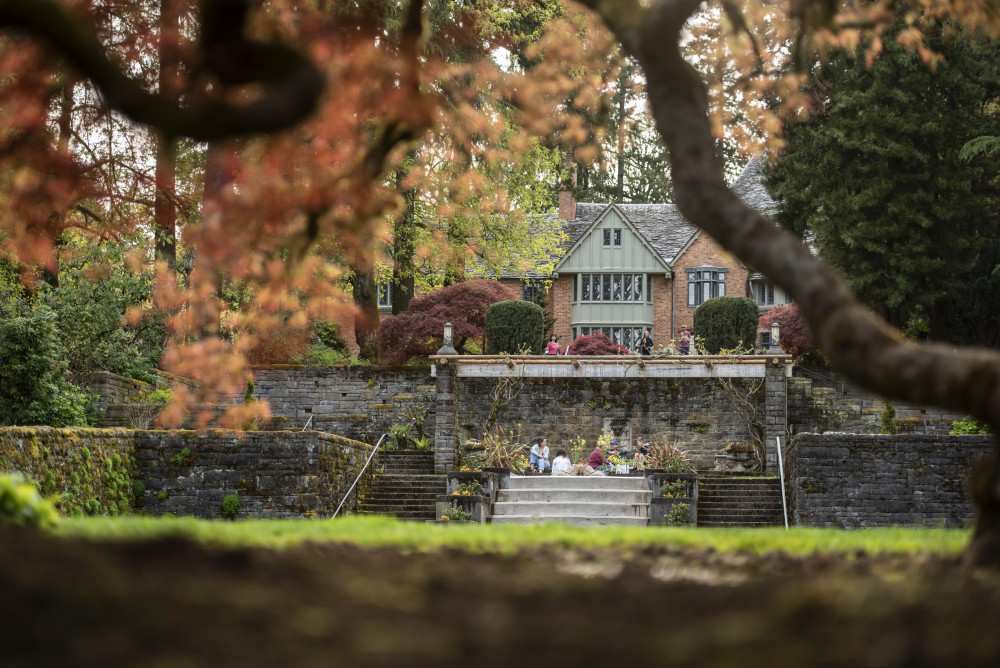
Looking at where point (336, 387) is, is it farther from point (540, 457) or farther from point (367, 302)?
point (540, 457)

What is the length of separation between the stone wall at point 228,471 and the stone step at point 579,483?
547cm

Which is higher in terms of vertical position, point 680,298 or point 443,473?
point 680,298

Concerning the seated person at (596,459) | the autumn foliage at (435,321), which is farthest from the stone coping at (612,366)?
the autumn foliage at (435,321)

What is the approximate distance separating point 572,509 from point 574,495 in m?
0.62

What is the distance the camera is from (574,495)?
21812 mm

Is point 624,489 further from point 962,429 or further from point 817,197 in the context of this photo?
point 817,197

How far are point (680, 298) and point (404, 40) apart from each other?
3828cm

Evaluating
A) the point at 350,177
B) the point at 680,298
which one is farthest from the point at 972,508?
the point at 680,298

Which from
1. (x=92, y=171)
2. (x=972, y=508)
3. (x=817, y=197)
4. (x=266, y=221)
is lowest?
(x=972, y=508)

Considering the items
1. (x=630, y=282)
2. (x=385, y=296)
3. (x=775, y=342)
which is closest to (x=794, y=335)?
(x=775, y=342)

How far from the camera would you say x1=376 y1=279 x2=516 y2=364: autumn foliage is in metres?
32.5

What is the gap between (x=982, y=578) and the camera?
16.4ft

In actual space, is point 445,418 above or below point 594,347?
below

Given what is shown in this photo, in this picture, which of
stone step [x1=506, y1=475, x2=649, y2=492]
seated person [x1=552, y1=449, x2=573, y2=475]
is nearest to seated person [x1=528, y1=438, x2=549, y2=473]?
seated person [x1=552, y1=449, x2=573, y2=475]
